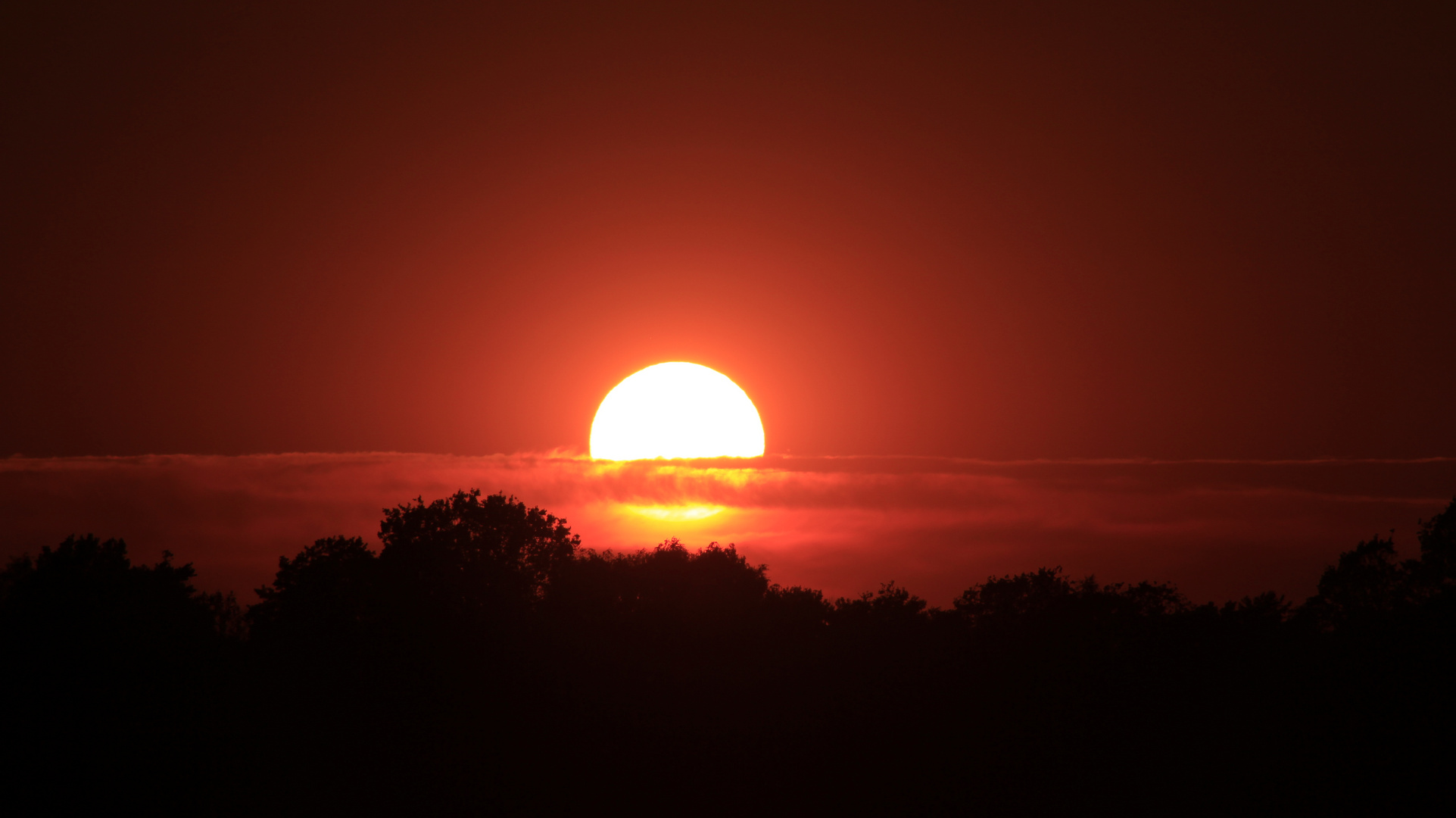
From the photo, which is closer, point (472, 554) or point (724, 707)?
point (724, 707)

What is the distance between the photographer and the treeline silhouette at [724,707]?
34438 millimetres

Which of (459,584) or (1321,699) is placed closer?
(1321,699)

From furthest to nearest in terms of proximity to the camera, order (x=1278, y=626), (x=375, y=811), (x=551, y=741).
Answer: (x=1278, y=626) < (x=551, y=741) < (x=375, y=811)

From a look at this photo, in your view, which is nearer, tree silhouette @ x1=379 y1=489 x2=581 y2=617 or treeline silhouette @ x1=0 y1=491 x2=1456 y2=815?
treeline silhouette @ x1=0 y1=491 x2=1456 y2=815

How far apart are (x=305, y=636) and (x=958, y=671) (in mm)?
24843

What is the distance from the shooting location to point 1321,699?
119ft

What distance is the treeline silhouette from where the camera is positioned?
34.4 metres

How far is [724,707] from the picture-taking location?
132 feet

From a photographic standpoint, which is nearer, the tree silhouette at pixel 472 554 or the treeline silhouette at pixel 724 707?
the treeline silhouette at pixel 724 707

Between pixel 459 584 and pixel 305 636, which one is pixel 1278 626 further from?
pixel 305 636

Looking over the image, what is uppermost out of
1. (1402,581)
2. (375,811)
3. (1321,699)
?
(1402,581)

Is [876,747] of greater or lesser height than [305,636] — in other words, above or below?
below

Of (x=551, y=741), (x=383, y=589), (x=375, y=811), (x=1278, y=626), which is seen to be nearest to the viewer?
(x=375, y=811)

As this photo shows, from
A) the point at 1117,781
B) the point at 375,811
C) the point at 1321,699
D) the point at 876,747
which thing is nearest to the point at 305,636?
the point at 375,811
